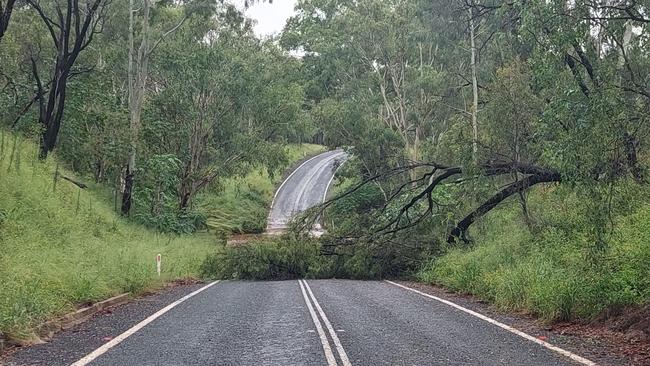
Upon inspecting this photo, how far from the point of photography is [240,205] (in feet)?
141

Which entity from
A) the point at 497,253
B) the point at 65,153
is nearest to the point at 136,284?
the point at 497,253

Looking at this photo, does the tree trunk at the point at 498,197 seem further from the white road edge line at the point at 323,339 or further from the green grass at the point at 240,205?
the green grass at the point at 240,205

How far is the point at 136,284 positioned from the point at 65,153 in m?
13.7

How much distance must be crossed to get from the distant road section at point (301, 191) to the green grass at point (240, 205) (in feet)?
2.73

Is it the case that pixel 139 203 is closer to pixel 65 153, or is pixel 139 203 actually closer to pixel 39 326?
pixel 65 153

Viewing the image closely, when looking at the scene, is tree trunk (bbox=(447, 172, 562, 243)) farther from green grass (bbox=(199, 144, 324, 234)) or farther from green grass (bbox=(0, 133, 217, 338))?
green grass (bbox=(199, 144, 324, 234))

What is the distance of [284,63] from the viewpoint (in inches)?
1954

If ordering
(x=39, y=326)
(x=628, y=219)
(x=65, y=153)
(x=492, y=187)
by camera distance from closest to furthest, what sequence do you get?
(x=39, y=326) → (x=628, y=219) → (x=492, y=187) → (x=65, y=153)

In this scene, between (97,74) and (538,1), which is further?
(97,74)

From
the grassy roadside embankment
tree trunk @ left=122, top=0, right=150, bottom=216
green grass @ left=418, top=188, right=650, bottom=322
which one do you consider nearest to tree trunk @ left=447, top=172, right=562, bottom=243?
green grass @ left=418, top=188, right=650, bottom=322

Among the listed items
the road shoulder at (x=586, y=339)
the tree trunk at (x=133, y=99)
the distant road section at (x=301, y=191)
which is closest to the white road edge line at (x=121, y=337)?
the road shoulder at (x=586, y=339)

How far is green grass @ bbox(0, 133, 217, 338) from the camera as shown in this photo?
31.9 feet

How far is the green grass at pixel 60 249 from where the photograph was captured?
9.73 meters

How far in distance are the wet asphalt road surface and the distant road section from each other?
2737 centimetres
